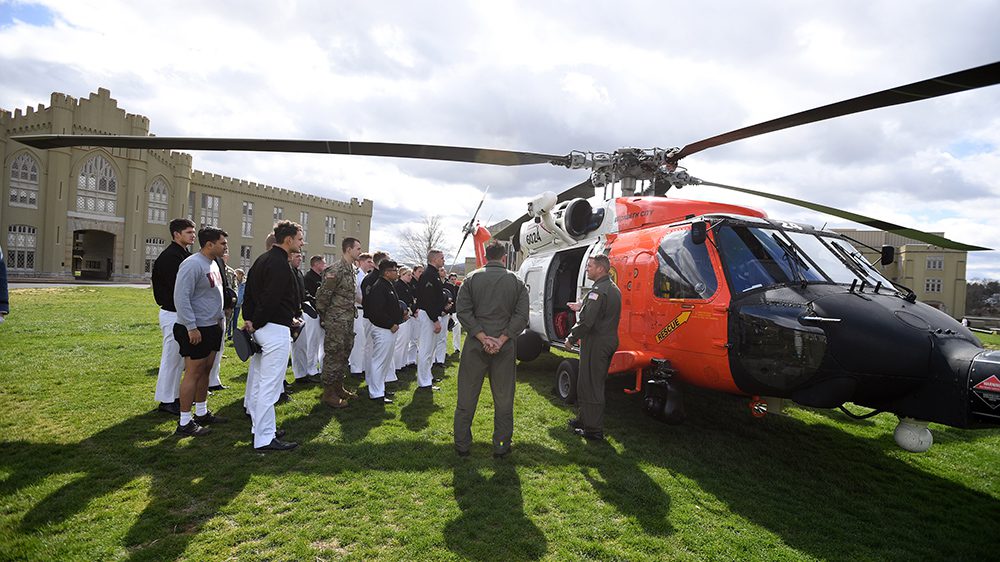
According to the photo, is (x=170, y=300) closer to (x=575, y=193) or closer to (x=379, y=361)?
(x=379, y=361)

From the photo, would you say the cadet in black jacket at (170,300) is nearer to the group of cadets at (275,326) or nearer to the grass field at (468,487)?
the group of cadets at (275,326)

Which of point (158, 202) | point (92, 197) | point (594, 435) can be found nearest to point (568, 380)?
point (594, 435)

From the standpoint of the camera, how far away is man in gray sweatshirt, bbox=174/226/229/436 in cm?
468

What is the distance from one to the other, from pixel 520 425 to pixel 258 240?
2029 inches

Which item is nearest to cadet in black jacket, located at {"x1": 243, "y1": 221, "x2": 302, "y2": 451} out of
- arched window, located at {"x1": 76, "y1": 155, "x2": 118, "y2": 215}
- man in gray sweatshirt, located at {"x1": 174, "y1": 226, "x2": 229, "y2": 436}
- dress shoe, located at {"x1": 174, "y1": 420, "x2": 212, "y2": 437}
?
man in gray sweatshirt, located at {"x1": 174, "y1": 226, "x2": 229, "y2": 436}

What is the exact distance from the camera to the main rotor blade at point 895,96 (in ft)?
9.07

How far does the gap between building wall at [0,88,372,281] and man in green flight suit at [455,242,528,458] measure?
150 ft

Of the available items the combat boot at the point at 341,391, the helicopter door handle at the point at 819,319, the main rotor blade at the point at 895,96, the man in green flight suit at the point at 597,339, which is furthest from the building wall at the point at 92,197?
the helicopter door handle at the point at 819,319

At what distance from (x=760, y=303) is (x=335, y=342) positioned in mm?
4826

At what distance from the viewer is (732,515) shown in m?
3.79

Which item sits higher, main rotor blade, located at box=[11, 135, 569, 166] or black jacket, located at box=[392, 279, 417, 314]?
main rotor blade, located at box=[11, 135, 569, 166]

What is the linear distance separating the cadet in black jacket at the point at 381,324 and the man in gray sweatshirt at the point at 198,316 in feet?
6.56

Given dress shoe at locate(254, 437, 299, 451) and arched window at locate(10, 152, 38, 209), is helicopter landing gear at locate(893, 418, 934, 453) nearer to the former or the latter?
dress shoe at locate(254, 437, 299, 451)

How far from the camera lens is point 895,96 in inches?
127
